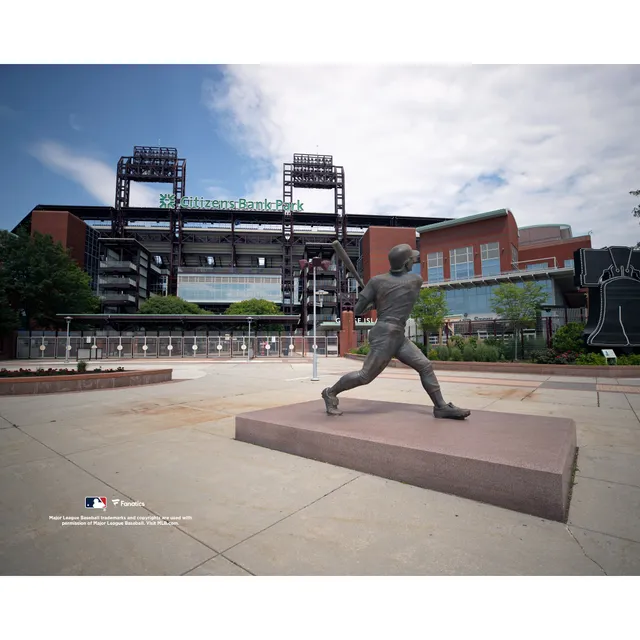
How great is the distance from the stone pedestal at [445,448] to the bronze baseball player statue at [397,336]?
0.36 metres

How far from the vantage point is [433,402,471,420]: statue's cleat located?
4.36 metres

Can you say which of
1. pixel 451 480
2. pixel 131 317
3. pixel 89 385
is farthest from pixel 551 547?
pixel 131 317

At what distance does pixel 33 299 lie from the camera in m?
37.2

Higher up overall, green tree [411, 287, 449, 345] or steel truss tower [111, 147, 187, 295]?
steel truss tower [111, 147, 187, 295]

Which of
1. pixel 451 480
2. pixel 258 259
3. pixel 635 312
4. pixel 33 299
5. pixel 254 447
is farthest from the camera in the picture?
pixel 258 259

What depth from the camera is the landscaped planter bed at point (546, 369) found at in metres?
13.7

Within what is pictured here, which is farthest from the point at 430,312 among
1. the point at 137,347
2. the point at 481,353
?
the point at 137,347

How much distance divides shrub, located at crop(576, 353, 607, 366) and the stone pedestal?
13.5m

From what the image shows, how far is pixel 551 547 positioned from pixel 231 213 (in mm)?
76425

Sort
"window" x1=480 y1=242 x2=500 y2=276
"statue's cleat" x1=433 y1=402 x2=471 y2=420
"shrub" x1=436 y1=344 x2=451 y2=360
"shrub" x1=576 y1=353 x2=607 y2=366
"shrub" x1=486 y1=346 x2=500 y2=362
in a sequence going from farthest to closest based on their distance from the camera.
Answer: "window" x1=480 y1=242 x2=500 y2=276
"shrub" x1=436 y1=344 x2=451 y2=360
"shrub" x1=486 y1=346 x2=500 y2=362
"shrub" x1=576 y1=353 x2=607 y2=366
"statue's cleat" x1=433 y1=402 x2=471 y2=420

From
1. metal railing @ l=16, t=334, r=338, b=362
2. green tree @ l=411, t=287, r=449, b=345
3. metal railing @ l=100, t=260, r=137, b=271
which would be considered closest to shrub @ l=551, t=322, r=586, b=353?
green tree @ l=411, t=287, r=449, b=345

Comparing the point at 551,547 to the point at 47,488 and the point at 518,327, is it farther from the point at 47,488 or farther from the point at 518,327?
the point at 518,327

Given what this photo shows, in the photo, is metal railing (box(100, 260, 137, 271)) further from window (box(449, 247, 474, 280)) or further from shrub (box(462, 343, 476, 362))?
shrub (box(462, 343, 476, 362))

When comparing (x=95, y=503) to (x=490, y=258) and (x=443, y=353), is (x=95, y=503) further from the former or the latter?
(x=490, y=258)
